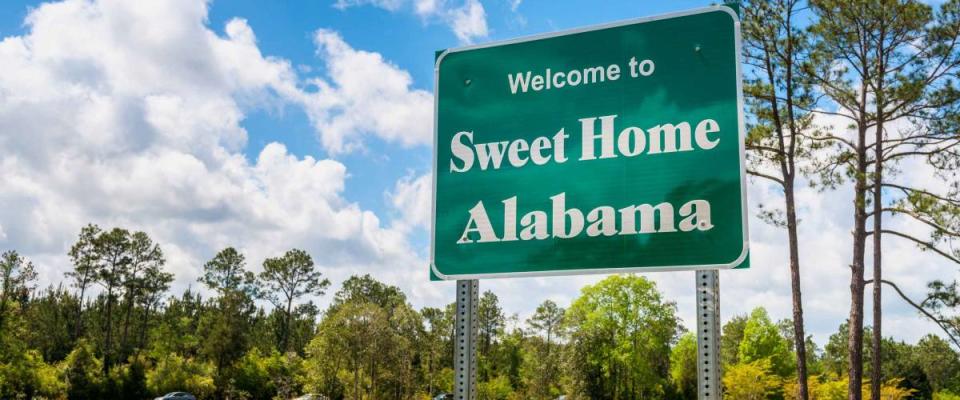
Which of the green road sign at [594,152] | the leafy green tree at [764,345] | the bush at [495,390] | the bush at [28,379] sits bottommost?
the bush at [495,390]

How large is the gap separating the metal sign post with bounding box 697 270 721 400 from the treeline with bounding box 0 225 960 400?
32.1 metres

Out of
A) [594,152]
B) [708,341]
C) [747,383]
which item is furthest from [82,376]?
[708,341]

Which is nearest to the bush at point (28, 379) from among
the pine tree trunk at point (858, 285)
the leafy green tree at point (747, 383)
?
the pine tree trunk at point (858, 285)

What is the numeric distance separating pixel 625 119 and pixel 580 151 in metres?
0.31

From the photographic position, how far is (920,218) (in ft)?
63.7

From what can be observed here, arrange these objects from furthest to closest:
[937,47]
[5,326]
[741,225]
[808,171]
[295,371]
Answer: [295,371] < [5,326] < [808,171] < [937,47] < [741,225]

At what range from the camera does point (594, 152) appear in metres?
4.59

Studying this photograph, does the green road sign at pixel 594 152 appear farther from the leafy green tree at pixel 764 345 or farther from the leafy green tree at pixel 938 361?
the leafy green tree at pixel 938 361

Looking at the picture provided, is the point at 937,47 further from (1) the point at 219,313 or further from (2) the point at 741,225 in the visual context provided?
(1) the point at 219,313

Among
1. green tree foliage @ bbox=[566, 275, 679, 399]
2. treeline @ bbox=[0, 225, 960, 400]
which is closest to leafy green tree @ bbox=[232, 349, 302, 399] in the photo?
treeline @ bbox=[0, 225, 960, 400]

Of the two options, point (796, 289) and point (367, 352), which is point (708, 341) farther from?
point (367, 352)

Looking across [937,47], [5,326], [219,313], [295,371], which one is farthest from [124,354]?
[937,47]

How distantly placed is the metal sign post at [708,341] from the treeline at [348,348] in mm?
32067

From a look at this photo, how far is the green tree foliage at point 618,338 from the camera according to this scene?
4144cm
